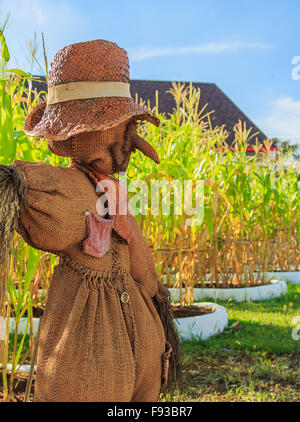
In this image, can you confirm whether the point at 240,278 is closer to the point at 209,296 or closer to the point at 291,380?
the point at 209,296

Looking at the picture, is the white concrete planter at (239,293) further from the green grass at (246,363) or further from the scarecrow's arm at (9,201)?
the scarecrow's arm at (9,201)

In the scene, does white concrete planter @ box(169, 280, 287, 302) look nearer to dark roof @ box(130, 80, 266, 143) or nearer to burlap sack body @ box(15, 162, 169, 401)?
burlap sack body @ box(15, 162, 169, 401)

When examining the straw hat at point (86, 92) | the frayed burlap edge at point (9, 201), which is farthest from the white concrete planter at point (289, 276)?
the frayed burlap edge at point (9, 201)

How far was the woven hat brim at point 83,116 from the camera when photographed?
102 cm

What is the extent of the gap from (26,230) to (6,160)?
42 centimetres

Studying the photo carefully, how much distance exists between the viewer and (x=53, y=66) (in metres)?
1.13

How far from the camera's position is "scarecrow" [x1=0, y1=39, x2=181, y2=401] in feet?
3.15

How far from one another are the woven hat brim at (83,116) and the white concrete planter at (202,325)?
195cm

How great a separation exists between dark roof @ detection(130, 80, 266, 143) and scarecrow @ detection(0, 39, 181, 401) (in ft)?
37.7

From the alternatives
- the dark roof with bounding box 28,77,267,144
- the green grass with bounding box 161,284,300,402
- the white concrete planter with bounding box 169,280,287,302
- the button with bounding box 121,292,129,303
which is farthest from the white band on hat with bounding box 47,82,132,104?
the dark roof with bounding box 28,77,267,144

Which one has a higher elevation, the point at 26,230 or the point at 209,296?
the point at 26,230

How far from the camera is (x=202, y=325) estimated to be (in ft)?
9.63

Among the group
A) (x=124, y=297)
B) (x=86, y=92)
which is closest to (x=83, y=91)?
(x=86, y=92)

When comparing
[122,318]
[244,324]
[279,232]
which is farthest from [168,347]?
[279,232]
